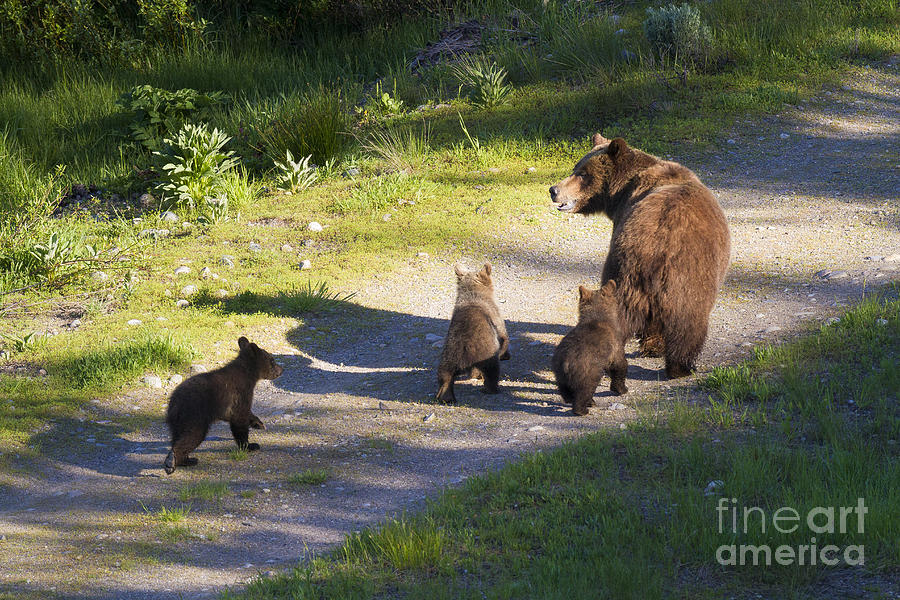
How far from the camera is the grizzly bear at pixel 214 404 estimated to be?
5.65 meters

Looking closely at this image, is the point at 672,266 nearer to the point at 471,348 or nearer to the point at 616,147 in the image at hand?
the point at 471,348

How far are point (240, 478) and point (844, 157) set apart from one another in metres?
9.52

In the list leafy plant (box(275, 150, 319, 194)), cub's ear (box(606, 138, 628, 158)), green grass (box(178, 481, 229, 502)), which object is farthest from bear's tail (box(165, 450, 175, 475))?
leafy plant (box(275, 150, 319, 194))

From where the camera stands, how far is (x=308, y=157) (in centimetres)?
1242

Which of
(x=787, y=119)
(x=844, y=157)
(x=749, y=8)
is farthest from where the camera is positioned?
(x=749, y=8)

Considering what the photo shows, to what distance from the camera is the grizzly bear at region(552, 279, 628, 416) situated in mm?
6102

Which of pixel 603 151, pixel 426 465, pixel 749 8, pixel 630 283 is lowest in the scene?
pixel 426 465

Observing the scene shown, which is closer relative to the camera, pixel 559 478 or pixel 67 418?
pixel 559 478

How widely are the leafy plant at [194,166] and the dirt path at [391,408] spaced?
3.45 metres

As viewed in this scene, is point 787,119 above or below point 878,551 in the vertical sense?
above

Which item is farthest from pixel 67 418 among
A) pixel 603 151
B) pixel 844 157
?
pixel 844 157

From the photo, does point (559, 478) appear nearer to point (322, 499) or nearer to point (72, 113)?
point (322, 499)

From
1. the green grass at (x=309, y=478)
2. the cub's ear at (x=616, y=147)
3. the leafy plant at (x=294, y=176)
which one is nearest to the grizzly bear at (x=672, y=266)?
the cub's ear at (x=616, y=147)

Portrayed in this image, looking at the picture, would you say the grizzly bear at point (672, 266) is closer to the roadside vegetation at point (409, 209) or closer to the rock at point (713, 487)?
the roadside vegetation at point (409, 209)
